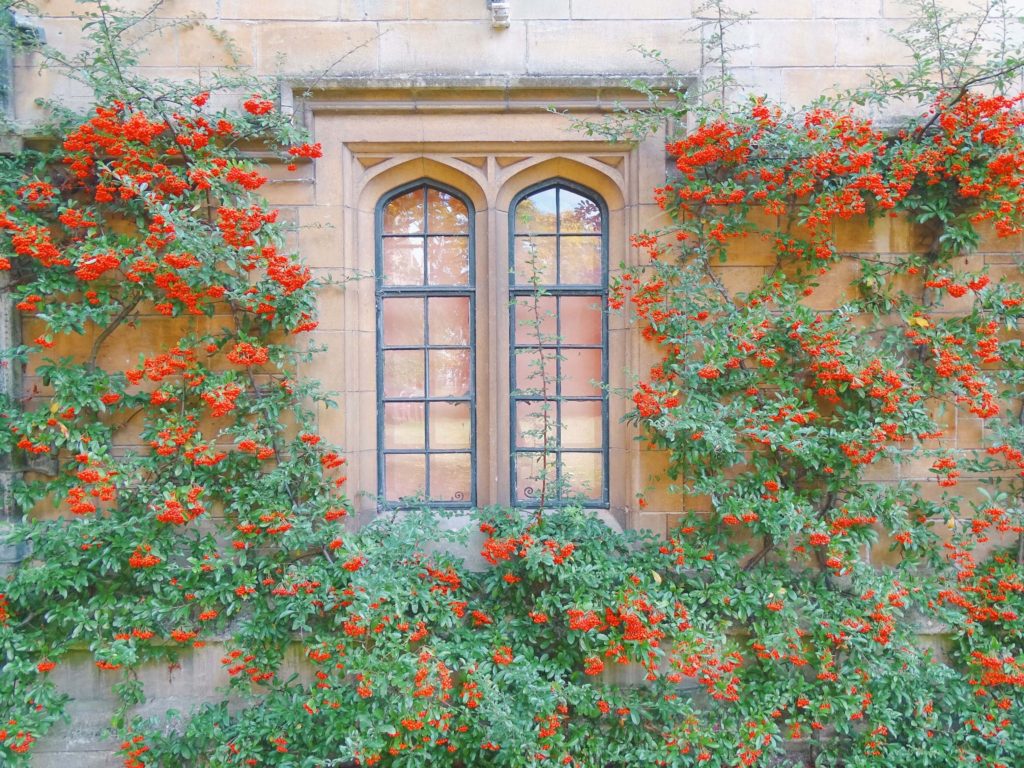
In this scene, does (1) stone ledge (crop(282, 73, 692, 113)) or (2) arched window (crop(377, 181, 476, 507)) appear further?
(2) arched window (crop(377, 181, 476, 507))

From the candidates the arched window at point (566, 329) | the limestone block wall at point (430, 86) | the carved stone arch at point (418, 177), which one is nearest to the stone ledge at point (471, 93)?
the limestone block wall at point (430, 86)

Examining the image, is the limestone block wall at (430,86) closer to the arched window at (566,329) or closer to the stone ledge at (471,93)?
the stone ledge at (471,93)

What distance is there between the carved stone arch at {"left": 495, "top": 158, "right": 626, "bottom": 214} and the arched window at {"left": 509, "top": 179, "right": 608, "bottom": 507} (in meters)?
0.06

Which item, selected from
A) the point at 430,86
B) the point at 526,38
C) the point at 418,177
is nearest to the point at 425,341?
the point at 418,177

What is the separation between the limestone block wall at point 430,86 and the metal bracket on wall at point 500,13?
39 millimetres

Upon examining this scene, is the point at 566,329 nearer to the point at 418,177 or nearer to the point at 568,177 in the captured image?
the point at 568,177

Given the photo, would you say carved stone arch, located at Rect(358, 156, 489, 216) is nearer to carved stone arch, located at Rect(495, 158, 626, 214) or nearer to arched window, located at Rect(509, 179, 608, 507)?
carved stone arch, located at Rect(495, 158, 626, 214)

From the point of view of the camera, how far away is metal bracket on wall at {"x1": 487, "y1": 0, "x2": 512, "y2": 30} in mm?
3771

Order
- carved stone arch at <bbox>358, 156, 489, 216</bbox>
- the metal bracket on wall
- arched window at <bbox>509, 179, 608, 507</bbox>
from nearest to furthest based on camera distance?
the metal bracket on wall < carved stone arch at <bbox>358, 156, 489, 216</bbox> < arched window at <bbox>509, 179, 608, 507</bbox>

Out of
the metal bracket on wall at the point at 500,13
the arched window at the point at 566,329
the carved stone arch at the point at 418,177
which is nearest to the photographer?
the metal bracket on wall at the point at 500,13

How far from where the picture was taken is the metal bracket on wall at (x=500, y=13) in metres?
3.77

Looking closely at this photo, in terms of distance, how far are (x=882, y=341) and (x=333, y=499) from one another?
137 inches

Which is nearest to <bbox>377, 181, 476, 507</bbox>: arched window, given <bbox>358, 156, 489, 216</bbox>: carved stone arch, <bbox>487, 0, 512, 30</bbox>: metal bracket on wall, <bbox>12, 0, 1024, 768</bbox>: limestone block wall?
<bbox>358, 156, 489, 216</bbox>: carved stone arch

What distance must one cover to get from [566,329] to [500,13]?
196 centimetres
